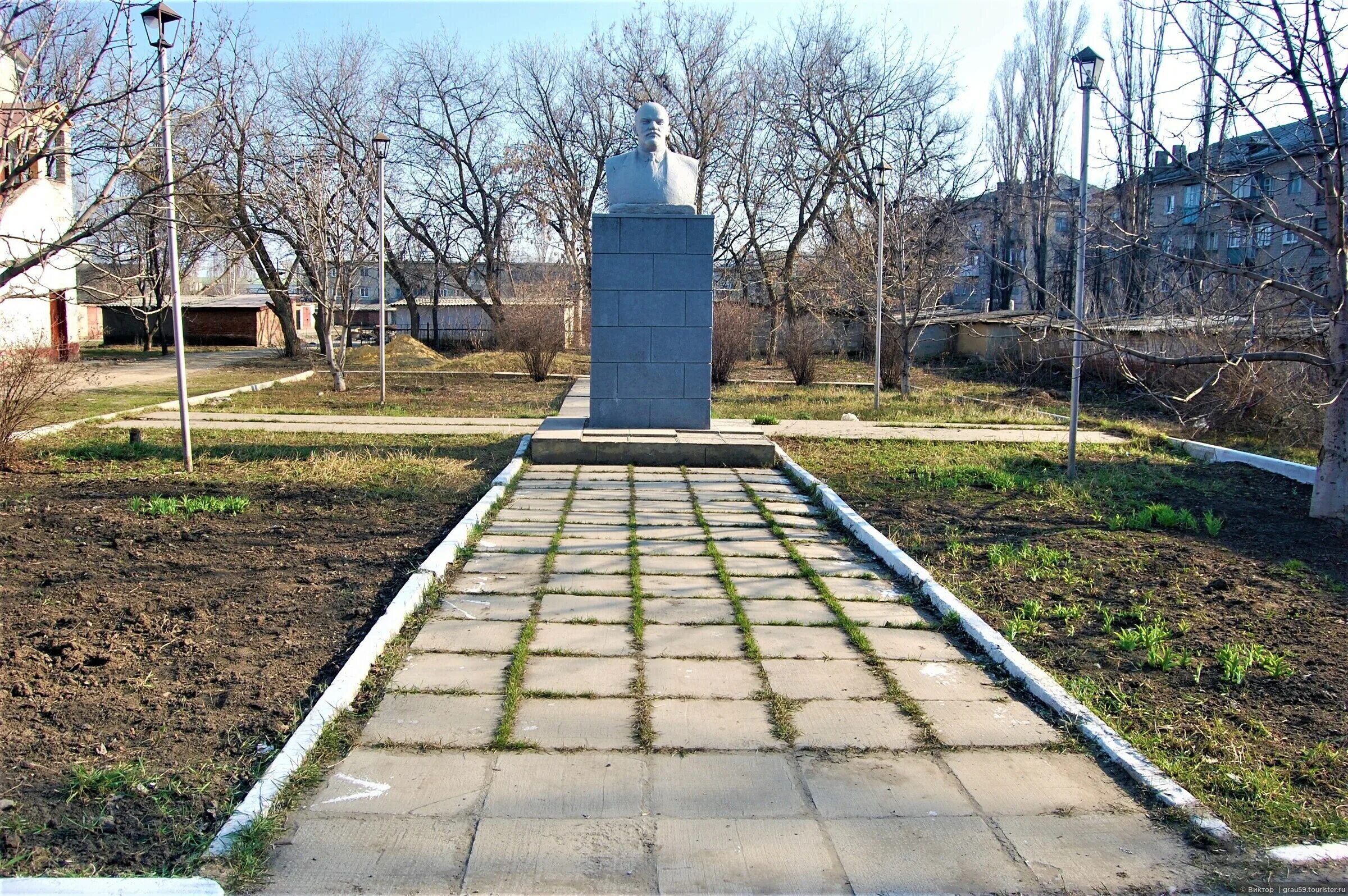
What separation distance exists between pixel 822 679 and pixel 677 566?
1659 mm

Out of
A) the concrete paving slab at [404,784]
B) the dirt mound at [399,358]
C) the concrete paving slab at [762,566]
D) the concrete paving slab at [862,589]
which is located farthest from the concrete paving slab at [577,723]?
the dirt mound at [399,358]

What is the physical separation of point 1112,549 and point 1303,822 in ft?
10.7

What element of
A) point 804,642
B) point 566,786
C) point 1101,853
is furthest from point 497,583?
point 1101,853

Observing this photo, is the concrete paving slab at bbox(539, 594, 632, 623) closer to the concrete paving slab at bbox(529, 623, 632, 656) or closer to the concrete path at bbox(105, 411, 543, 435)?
the concrete paving slab at bbox(529, 623, 632, 656)

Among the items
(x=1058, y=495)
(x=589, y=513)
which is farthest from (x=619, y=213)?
(x=1058, y=495)

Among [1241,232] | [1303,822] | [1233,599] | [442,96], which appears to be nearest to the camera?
[1303,822]

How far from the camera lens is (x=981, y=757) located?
293 cm

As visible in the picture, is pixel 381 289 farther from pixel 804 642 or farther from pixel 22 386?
pixel 804 642

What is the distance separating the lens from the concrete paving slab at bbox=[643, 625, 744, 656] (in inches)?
149

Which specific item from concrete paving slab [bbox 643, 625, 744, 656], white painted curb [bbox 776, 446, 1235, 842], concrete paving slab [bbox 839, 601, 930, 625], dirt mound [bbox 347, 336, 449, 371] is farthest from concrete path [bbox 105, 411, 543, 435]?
dirt mound [bbox 347, 336, 449, 371]

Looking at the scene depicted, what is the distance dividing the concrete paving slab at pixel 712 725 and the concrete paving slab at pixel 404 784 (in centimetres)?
59

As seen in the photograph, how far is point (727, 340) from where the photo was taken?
1934cm

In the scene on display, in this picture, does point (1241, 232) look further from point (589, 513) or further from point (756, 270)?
point (756, 270)

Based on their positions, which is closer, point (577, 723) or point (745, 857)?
point (745, 857)
